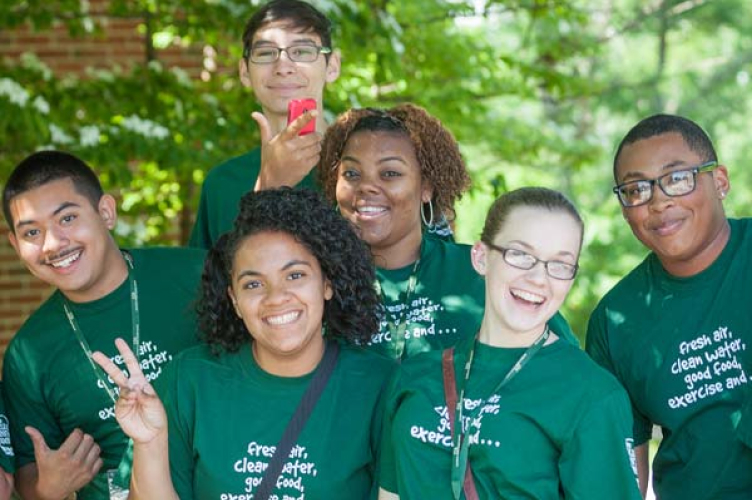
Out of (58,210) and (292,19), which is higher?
Answer: (292,19)

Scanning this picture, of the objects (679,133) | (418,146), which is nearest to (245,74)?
(418,146)

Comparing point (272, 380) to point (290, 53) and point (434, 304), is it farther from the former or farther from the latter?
point (290, 53)

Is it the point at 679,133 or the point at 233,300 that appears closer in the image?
the point at 233,300

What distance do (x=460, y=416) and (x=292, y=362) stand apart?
2.10 ft

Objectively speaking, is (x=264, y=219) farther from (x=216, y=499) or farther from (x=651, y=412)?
(x=651, y=412)

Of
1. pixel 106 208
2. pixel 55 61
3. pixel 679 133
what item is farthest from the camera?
pixel 55 61

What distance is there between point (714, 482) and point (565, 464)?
860mm

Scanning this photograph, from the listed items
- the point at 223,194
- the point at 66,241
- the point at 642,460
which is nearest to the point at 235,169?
the point at 223,194

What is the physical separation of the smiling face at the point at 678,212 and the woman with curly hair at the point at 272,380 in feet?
3.32

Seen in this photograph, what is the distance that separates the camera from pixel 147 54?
740 cm

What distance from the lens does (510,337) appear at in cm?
364

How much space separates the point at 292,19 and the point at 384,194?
3.24ft

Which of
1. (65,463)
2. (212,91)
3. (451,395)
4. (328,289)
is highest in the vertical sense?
(212,91)

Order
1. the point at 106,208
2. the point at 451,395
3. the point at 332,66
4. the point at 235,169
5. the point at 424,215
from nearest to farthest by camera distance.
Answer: the point at 451,395 < the point at 106,208 < the point at 424,215 < the point at 235,169 < the point at 332,66
